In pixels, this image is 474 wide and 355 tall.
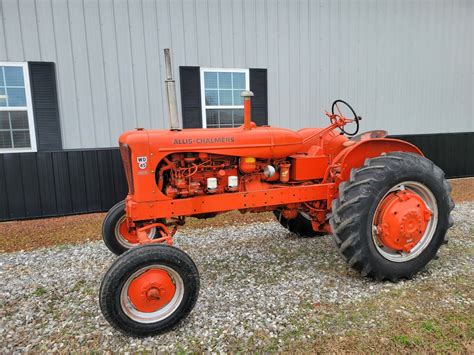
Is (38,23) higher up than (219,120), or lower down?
higher up

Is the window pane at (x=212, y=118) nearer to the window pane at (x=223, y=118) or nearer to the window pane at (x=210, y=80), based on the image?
the window pane at (x=223, y=118)

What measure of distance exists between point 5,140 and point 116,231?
2979 millimetres

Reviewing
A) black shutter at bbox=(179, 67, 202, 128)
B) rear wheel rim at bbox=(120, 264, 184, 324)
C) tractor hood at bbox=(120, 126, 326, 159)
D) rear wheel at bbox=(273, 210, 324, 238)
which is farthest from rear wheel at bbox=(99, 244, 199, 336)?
black shutter at bbox=(179, 67, 202, 128)

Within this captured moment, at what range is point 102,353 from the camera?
2.29 meters

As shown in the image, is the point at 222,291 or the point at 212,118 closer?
the point at 222,291

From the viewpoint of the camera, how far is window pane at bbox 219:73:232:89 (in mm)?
5961

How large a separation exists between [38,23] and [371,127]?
6222 millimetres

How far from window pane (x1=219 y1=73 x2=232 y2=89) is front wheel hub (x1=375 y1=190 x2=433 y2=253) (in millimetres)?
3743

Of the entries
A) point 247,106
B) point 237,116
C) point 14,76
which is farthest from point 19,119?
point 247,106

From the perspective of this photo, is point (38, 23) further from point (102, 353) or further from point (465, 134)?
point (465, 134)

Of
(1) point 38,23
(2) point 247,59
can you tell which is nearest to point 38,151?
(1) point 38,23

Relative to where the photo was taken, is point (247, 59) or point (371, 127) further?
point (371, 127)

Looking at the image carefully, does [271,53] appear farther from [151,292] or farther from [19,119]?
[151,292]

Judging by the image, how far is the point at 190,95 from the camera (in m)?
5.81
